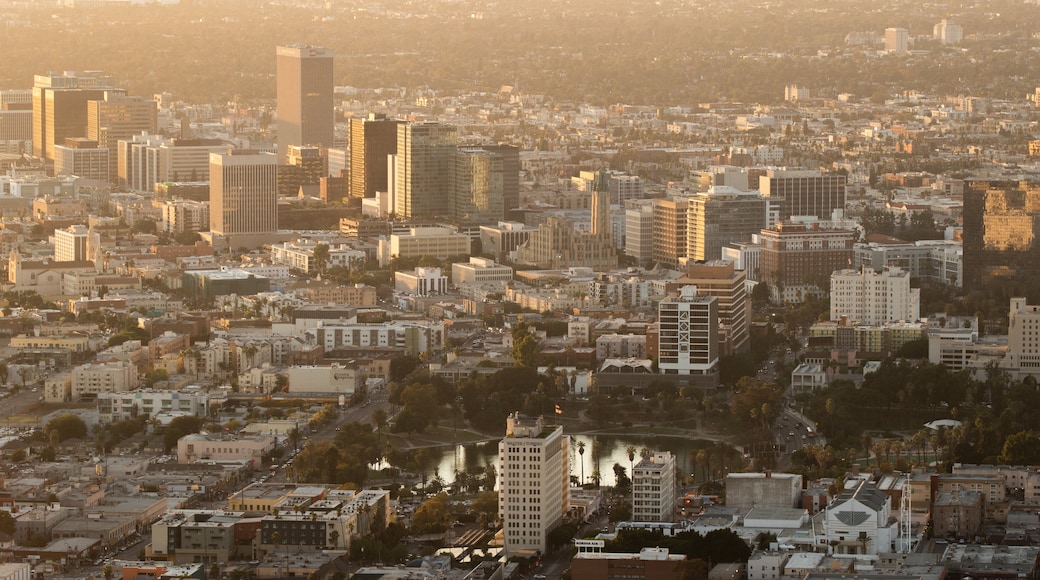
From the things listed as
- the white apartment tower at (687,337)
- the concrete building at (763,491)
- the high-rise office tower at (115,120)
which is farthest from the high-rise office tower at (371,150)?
the concrete building at (763,491)

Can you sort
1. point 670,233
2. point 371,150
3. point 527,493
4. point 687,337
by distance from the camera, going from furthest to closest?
point 371,150
point 670,233
point 687,337
point 527,493

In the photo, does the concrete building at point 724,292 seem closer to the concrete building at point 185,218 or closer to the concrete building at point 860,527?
the concrete building at point 860,527

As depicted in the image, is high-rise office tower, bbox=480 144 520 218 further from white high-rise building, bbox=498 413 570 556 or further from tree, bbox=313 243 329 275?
white high-rise building, bbox=498 413 570 556

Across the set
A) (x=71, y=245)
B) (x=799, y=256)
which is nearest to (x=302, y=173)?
(x=71, y=245)

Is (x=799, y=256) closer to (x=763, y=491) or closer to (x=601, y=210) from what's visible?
(x=601, y=210)

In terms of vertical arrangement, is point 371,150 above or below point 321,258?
above

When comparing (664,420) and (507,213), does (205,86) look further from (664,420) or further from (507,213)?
(664,420)
